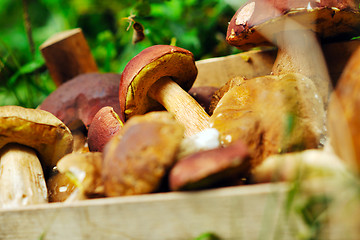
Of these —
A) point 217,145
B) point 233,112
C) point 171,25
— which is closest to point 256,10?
point 233,112

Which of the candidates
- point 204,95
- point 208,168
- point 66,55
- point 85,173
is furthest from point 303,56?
point 66,55

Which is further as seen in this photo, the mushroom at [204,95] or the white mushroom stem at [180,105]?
the mushroom at [204,95]

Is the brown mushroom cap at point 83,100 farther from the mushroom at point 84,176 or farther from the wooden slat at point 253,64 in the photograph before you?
the mushroom at point 84,176

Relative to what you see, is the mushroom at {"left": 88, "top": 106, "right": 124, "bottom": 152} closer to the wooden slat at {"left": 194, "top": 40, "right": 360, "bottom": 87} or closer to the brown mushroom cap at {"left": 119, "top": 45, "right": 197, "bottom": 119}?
the brown mushroom cap at {"left": 119, "top": 45, "right": 197, "bottom": 119}

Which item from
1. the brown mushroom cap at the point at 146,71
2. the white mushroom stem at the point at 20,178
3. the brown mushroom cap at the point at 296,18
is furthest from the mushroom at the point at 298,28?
the white mushroom stem at the point at 20,178

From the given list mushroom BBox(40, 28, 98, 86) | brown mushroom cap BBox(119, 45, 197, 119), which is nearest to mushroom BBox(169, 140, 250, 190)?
brown mushroom cap BBox(119, 45, 197, 119)

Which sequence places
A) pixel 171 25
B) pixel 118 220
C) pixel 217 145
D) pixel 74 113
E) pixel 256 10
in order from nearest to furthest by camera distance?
pixel 118 220 → pixel 217 145 → pixel 256 10 → pixel 74 113 → pixel 171 25

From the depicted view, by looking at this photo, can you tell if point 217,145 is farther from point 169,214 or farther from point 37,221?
point 37,221
